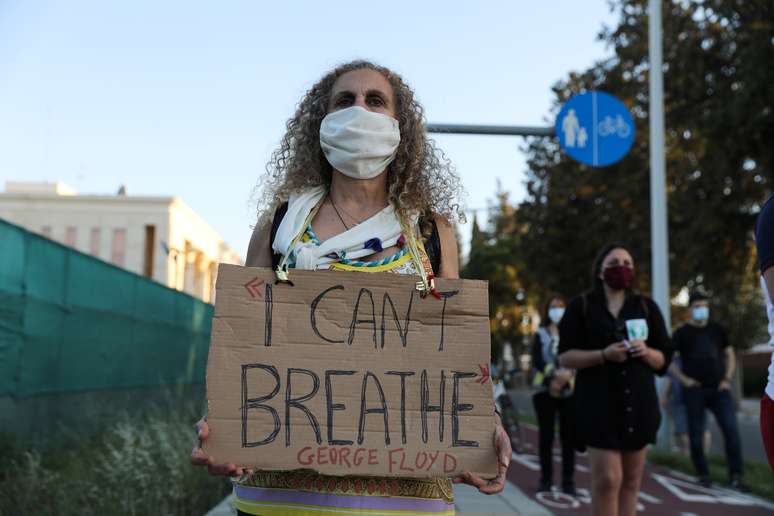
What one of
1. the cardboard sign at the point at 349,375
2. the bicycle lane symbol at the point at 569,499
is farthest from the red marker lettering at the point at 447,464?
the bicycle lane symbol at the point at 569,499

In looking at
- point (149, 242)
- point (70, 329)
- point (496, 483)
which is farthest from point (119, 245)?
point (496, 483)

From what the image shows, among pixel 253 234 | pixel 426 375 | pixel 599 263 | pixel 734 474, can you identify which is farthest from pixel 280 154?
pixel 734 474

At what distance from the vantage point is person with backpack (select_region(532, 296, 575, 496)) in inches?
322

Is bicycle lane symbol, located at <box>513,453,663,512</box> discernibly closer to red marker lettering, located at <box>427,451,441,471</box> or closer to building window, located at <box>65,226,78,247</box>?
red marker lettering, located at <box>427,451,441,471</box>

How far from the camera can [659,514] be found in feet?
24.0

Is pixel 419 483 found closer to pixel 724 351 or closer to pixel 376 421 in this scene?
pixel 376 421

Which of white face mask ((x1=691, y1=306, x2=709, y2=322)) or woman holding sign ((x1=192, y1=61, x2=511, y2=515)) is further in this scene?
white face mask ((x1=691, y1=306, x2=709, y2=322))

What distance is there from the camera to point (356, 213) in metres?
2.55

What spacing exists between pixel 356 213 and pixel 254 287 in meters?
0.45

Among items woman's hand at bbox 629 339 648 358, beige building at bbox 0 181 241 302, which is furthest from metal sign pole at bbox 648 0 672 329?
beige building at bbox 0 181 241 302

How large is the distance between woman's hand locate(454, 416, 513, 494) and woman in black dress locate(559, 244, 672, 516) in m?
2.83

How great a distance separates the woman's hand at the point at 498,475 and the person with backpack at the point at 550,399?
562 cm

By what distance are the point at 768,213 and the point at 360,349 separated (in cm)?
116

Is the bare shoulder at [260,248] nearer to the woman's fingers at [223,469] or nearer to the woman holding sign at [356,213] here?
the woman holding sign at [356,213]
